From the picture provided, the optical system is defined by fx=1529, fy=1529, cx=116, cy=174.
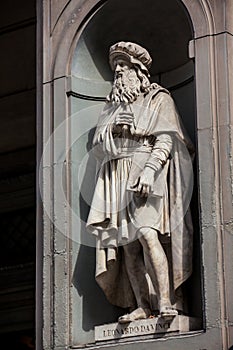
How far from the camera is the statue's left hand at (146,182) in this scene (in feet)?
43.8

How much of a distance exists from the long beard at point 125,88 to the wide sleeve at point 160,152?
21.8 inches

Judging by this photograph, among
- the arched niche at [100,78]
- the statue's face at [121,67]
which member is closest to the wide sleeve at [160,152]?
the arched niche at [100,78]

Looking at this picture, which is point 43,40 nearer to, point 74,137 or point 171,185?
point 74,137

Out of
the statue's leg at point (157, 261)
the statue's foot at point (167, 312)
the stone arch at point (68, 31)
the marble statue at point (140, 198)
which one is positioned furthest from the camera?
the stone arch at point (68, 31)


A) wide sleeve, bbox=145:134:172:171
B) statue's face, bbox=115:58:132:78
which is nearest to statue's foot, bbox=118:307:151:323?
wide sleeve, bbox=145:134:172:171

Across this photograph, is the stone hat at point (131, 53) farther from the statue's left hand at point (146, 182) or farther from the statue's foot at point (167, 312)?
the statue's foot at point (167, 312)

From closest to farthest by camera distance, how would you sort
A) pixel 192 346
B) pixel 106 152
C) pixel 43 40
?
pixel 192 346 → pixel 106 152 → pixel 43 40

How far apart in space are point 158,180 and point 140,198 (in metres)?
0.22

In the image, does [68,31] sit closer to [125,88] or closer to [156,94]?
A: [125,88]

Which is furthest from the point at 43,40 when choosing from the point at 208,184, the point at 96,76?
the point at 208,184

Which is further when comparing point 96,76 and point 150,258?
point 96,76

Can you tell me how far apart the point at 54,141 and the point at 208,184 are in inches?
71.9

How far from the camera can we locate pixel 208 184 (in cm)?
1309

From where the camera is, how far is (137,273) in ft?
44.4
